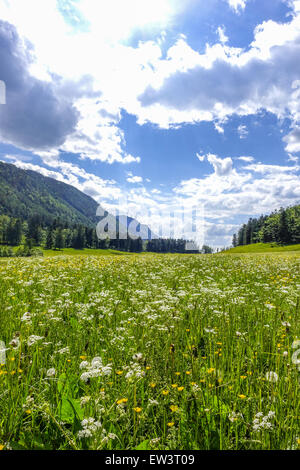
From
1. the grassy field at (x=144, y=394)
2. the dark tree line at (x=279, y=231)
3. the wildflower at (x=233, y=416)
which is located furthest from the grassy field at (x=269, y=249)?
the wildflower at (x=233, y=416)

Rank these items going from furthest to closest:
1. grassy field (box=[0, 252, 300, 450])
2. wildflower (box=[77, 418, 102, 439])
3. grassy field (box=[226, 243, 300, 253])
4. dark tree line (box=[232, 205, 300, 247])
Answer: dark tree line (box=[232, 205, 300, 247]), grassy field (box=[226, 243, 300, 253]), grassy field (box=[0, 252, 300, 450]), wildflower (box=[77, 418, 102, 439])

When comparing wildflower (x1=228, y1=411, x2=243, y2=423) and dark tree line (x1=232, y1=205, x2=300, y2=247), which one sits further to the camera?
dark tree line (x1=232, y1=205, x2=300, y2=247)

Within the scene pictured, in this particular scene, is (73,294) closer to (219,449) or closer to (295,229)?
(219,449)

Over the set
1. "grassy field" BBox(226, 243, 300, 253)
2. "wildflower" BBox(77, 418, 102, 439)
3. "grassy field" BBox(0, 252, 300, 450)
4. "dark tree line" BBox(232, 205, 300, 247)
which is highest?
"dark tree line" BBox(232, 205, 300, 247)

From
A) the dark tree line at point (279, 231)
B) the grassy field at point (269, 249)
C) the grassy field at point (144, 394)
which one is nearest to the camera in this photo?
the grassy field at point (144, 394)

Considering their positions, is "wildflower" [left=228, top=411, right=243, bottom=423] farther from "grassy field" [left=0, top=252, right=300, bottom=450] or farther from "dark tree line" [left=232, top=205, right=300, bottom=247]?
"dark tree line" [left=232, top=205, right=300, bottom=247]

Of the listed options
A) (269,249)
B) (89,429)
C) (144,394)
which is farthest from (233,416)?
(269,249)

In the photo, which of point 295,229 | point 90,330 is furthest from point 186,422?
point 295,229

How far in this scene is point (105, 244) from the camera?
484ft

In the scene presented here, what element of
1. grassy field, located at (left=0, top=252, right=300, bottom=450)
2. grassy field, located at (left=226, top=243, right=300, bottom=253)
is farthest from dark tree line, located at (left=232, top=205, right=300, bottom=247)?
grassy field, located at (left=0, top=252, right=300, bottom=450)

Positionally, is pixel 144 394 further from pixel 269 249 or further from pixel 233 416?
pixel 269 249

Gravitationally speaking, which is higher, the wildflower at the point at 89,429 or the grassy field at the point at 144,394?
the wildflower at the point at 89,429

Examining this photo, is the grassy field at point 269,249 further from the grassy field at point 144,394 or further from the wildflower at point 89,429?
the wildflower at point 89,429

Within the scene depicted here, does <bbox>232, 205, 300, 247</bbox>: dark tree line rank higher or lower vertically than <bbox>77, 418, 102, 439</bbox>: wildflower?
higher
